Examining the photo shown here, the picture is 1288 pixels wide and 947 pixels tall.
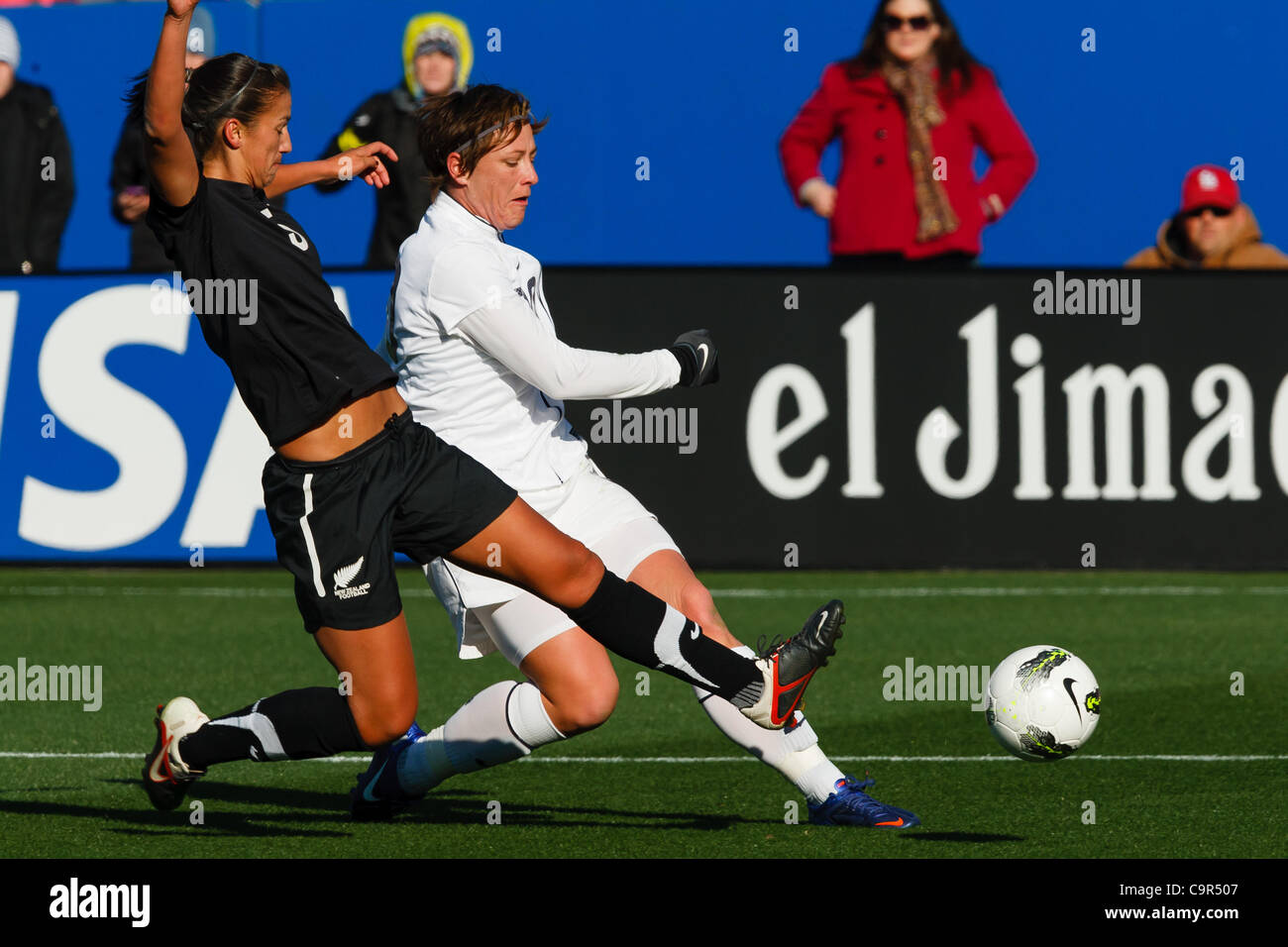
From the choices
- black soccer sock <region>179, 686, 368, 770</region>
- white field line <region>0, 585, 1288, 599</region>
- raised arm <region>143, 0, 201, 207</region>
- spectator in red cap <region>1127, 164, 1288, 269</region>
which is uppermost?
spectator in red cap <region>1127, 164, 1288, 269</region>

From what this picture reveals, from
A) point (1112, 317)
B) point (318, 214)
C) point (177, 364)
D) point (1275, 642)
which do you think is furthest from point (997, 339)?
point (318, 214)

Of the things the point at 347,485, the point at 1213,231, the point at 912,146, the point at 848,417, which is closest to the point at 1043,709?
the point at 347,485

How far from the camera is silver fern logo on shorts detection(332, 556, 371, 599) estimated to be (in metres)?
5.30

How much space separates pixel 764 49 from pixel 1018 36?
1917mm

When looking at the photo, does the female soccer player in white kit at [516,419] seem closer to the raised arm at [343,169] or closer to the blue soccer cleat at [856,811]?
the blue soccer cleat at [856,811]

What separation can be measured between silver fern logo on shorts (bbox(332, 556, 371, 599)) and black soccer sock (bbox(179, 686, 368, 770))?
0.32 m

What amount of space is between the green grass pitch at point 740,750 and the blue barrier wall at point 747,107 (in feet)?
18.2

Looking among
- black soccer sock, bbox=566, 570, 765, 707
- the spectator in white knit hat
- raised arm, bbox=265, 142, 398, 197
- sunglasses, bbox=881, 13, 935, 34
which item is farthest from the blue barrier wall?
black soccer sock, bbox=566, 570, 765, 707

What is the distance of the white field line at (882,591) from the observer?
36.5ft

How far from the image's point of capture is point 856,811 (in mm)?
5898

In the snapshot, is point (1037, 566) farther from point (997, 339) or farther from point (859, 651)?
point (859, 651)

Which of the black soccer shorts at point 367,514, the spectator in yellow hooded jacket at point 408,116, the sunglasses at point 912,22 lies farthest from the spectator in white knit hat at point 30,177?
the black soccer shorts at point 367,514

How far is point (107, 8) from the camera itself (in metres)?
17.8

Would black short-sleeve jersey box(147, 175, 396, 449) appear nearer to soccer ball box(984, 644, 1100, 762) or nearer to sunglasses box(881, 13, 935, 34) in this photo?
soccer ball box(984, 644, 1100, 762)
